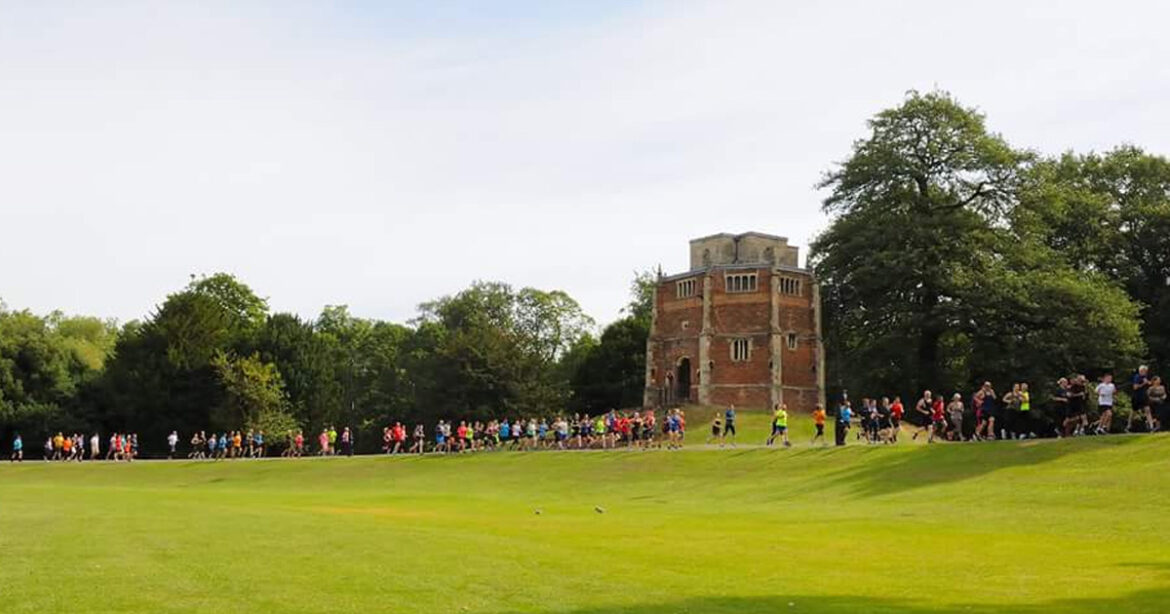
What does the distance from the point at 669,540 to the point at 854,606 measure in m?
7.91

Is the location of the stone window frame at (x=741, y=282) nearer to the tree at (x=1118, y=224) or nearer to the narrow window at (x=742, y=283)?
the narrow window at (x=742, y=283)

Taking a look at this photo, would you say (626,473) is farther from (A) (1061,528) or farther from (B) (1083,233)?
(B) (1083,233)

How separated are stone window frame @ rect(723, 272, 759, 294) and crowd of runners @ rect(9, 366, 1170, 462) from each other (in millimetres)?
9400

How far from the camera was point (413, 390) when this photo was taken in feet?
317

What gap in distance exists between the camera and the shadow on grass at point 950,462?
31531 mm

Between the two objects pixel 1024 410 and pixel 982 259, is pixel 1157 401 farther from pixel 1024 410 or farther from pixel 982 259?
pixel 982 259

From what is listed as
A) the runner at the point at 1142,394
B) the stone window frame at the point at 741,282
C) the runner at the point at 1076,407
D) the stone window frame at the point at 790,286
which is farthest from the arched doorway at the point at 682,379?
the runner at the point at 1142,394

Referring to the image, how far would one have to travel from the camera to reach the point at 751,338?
73.4m

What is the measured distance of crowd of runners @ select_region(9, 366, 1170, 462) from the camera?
116 feet

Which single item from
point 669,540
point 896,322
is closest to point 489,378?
point 896,322

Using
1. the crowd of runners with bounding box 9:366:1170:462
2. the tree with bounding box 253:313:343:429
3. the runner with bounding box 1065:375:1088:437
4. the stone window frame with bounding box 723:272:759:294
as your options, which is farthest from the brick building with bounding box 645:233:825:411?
the runner with bounding box 1065:375:1088:437

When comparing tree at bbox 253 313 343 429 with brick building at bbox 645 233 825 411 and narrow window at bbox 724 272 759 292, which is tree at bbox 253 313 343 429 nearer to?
brick building at bbox 645 233 825 411

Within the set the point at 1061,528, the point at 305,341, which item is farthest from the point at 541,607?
the point at 305,341

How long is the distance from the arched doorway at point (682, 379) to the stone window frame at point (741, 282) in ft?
18.5
